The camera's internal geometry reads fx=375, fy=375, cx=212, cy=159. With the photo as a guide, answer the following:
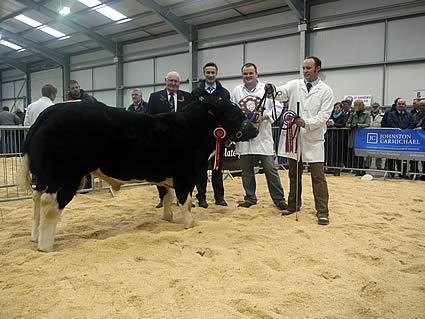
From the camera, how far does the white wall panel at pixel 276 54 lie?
41.8 ft

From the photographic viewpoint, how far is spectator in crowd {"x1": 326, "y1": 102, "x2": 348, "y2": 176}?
31.6 ft

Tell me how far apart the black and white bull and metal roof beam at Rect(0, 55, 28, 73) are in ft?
81.4

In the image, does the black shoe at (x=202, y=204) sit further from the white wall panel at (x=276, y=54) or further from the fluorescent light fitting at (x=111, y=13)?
the fluorescent light fitting at (x=111, y=13)

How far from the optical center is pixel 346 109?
32.5 ft

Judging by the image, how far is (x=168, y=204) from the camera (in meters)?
4.48

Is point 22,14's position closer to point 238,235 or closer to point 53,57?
point 53,57

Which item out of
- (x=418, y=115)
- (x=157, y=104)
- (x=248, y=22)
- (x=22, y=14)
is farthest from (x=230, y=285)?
(x=22, y=14)

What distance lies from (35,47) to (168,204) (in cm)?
1974

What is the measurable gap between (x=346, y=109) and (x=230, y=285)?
8329mm

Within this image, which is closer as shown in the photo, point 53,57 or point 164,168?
point 164,168

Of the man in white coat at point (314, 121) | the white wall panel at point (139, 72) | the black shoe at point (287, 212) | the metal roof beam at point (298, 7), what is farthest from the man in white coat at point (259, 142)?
the white wall panel at point (139, 72)

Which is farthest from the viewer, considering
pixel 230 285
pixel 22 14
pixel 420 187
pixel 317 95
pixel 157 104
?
pixel 22 14

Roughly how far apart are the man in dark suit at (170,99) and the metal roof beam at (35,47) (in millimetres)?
18232

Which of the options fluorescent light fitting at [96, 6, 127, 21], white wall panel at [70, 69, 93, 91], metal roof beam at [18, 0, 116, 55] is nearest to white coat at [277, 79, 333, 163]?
fluorescent light fitting at [96, 6, 127, 21]
